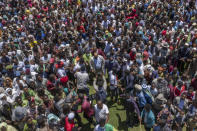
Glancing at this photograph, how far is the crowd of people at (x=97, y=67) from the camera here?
5.98 meters

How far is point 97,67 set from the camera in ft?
26.7

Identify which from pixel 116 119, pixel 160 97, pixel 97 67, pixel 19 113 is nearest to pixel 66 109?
pixel 19 113

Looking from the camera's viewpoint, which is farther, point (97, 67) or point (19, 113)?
point (97, 67)

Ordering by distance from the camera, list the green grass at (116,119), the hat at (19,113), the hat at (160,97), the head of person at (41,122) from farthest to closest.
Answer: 1. the green grass at (116,119)
2. the hat at (160,97)
3. the hat at (19,113)
4. the head of person at (41,122)

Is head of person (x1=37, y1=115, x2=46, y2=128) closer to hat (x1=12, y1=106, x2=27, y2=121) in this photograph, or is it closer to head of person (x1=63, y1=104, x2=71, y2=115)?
head of person (x1=63, y1=104, x2=71, y2=115)

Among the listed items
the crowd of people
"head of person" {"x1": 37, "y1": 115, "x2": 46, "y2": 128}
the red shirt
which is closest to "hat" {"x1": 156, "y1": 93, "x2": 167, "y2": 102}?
the crowd of people

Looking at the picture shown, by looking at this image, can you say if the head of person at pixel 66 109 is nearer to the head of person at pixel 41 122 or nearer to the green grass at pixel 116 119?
the head of person at pixel 41 122

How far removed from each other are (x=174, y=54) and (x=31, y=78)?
6.69m

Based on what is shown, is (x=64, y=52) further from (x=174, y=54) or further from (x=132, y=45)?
(x=174, y=54)

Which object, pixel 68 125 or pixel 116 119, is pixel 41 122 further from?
pixel 116 119

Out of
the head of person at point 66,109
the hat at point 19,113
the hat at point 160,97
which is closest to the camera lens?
the head of person at point 66,109

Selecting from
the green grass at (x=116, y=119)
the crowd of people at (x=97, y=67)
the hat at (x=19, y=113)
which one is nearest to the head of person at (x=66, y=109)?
the crowd of people at (x=97, y=67)

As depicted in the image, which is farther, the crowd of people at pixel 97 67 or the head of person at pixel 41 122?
the crowd of people at pixel 97 67

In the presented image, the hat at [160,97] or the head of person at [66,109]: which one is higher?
the head of person at [66,109]
